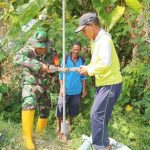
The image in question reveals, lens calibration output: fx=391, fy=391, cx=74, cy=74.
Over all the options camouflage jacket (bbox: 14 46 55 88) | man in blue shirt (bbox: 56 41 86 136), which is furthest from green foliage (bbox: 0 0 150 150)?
camouflage jacket (bbox: 14 46 55 88)

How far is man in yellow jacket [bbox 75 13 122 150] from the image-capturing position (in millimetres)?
4348

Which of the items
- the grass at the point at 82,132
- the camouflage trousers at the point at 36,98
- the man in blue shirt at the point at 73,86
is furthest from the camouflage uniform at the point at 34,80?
the grass at the point at 82,132

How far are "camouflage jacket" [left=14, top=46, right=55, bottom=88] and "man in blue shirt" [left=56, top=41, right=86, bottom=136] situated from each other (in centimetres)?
30

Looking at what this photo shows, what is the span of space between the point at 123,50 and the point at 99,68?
127 inches

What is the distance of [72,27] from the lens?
22.9ft

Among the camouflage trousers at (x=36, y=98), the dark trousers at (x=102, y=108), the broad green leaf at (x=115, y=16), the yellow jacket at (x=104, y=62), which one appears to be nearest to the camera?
the yellow jacket at (x=104, y=62)

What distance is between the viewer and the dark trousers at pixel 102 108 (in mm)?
4555

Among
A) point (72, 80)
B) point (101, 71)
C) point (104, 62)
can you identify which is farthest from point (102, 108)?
point (72, 80)

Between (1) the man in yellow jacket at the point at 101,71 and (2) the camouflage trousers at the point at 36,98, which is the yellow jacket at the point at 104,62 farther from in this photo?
(2) the camouflage trousers at the point at 36,98

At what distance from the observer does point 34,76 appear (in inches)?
217

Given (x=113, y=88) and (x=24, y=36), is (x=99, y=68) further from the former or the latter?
(x=24, y=36)

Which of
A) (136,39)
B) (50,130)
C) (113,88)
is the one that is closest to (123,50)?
(136,39)

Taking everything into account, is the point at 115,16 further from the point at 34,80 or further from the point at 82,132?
the point at 82,132

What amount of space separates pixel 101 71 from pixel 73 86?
1533 millimetres
